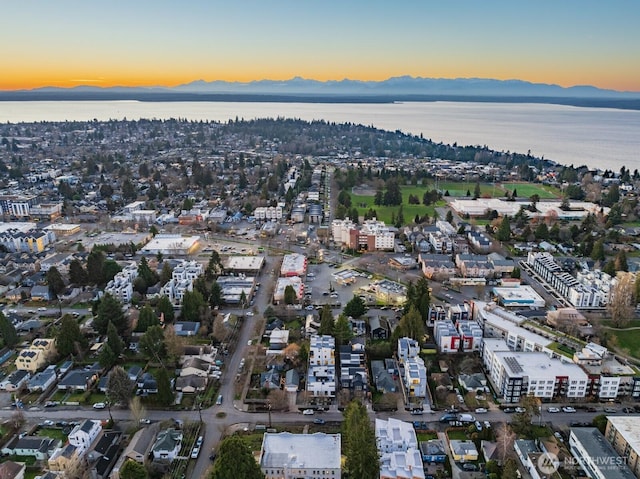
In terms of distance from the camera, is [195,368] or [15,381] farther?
[195,368]

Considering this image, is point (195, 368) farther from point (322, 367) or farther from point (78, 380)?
point (322, 367)

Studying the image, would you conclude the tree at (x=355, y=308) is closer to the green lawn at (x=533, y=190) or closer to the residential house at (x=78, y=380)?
the residential house at (x=78, y=380)

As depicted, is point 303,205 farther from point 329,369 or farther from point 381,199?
point 329,369

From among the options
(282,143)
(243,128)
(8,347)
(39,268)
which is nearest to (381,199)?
(39,268)

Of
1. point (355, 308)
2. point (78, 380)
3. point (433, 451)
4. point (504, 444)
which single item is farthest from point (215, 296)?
point (504, 444)

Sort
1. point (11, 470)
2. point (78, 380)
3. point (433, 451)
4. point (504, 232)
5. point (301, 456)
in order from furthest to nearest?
point (504, 232) < point (78, 380) < point (433, 451) < point (301, 456) < point (11, 470)

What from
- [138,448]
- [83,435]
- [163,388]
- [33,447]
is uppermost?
[163,388]
